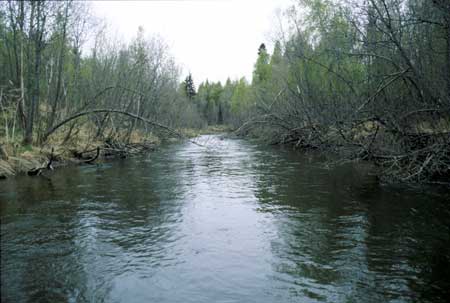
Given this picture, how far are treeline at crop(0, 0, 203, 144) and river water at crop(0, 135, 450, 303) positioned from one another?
7.50m

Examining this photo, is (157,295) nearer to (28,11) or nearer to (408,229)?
(408,229)

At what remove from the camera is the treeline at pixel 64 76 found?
19.6m

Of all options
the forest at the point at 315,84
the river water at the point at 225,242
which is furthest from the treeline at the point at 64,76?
the river water at the point at 225,242

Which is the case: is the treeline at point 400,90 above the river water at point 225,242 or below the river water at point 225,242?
above

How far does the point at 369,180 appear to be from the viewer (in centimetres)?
1460

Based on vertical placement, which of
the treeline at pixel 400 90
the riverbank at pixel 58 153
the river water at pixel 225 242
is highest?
the treeline at pixel 400 90

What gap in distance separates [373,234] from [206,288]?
4174 millimetres

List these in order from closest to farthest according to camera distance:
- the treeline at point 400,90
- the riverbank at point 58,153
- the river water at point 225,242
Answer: the river water at point 225,242
the treeline at point 400,90
the riverbank at point 58,153

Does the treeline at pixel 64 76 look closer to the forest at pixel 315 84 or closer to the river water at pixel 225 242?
the forest at pixel 315 84

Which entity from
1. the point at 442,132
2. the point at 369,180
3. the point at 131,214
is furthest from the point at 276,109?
the point at 131,214

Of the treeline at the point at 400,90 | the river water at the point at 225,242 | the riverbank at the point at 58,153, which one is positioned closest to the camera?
the river water at the point at 225,242

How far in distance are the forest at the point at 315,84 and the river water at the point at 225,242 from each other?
193 centimetres

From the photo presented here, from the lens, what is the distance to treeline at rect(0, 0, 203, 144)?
772 inches

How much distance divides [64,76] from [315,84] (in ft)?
57.0
